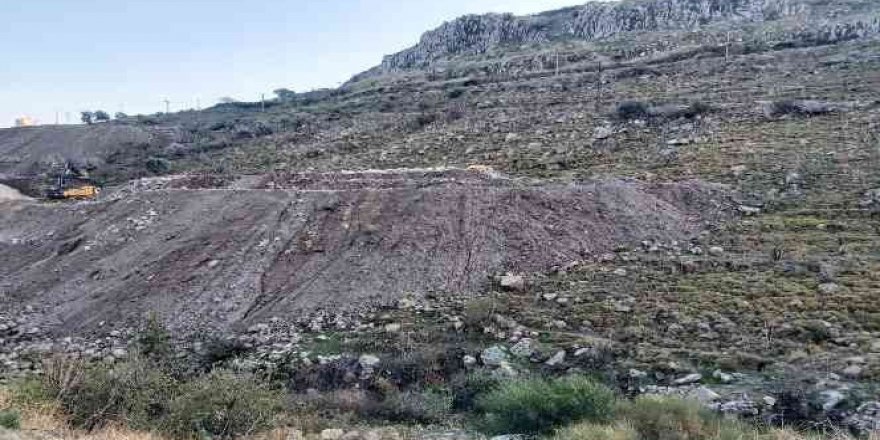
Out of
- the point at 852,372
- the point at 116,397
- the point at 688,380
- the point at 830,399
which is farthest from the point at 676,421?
the point at 116,397

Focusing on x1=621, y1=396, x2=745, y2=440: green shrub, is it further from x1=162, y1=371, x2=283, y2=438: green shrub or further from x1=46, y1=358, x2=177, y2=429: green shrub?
x1=46, y1=358, x2=177, y2=429: green shrub

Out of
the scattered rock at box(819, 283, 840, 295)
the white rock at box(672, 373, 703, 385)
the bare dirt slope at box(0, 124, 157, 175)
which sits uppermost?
the bare dirt slope at box(0, 124, 157, 175)

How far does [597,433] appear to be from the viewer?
6.73m

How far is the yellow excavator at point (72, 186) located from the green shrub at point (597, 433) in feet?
72.2

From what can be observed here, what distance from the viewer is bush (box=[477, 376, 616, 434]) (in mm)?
7965

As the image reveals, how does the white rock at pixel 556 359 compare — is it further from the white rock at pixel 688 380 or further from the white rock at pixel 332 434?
the white rock at pixel 332 434

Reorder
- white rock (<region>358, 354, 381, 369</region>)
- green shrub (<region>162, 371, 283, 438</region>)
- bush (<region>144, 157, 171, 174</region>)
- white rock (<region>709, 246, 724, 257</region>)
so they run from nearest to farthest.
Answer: green shrub (<region>162, 371, 283, 438</region>) → white rock (<region>358, 354, 381, 369</region>) → white rock (<region>709, 246, 724, 257</region>) → bush (<region>144, 157, 171, 174</region>)

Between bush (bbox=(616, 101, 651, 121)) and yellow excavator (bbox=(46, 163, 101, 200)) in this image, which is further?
yellow excavator (bbox=(46, 163, 101, 200))

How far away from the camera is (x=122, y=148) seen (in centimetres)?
4644

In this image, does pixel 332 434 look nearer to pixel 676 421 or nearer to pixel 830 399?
pixel 676 421

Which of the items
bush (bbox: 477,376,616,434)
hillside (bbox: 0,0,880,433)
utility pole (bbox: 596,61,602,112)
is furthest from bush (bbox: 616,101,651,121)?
bush (bbox: 477,376,616,434)

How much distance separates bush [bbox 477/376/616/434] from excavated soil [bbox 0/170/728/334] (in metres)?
4.80

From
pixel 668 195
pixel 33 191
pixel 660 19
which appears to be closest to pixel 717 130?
pixel 668 195

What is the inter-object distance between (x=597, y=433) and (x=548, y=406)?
1.36 m
